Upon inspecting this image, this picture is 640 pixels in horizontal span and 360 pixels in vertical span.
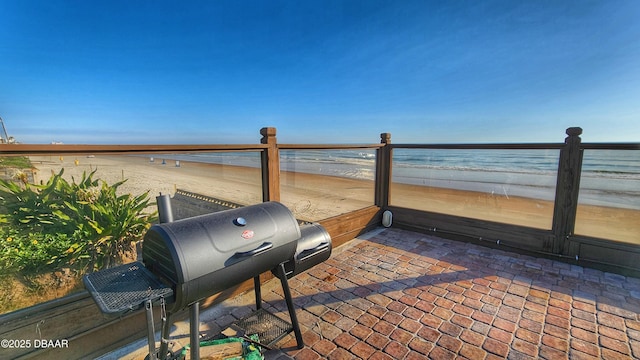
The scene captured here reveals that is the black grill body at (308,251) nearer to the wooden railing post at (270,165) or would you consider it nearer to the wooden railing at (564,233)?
the wooden railing post at (270,165)

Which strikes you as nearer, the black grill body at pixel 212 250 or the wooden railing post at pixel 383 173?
the black grill body at pixel 212 250

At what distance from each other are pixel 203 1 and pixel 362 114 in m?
17.1

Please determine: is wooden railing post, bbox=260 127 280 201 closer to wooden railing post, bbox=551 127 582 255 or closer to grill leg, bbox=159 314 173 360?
grill leg, bbox=159 314 173 360

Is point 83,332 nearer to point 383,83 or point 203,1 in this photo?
point 203,1

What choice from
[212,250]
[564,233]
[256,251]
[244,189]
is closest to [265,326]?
[256,251]

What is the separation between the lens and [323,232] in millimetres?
2107

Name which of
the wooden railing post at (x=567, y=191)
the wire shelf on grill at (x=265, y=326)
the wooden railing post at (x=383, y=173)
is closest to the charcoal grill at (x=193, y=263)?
the wire shelf on grill at (x=265, y=326)

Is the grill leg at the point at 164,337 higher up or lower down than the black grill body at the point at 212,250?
lower down

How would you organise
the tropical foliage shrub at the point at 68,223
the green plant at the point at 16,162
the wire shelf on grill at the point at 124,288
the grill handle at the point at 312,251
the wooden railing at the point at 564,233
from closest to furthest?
the wire shelf on grill at the point at 124,288 < the green plant at the point at 16,162 < the tropical foliage shrub at the point at 68,223 < the grill handle at the point at 312,251 < the wooden railing at the point at 564,233

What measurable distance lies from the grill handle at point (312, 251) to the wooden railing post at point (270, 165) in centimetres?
90

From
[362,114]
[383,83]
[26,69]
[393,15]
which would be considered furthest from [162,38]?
[362,114]

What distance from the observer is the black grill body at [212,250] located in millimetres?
1124

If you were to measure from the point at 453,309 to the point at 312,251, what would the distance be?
137cm

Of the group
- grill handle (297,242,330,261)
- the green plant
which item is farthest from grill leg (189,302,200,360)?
the green plant
